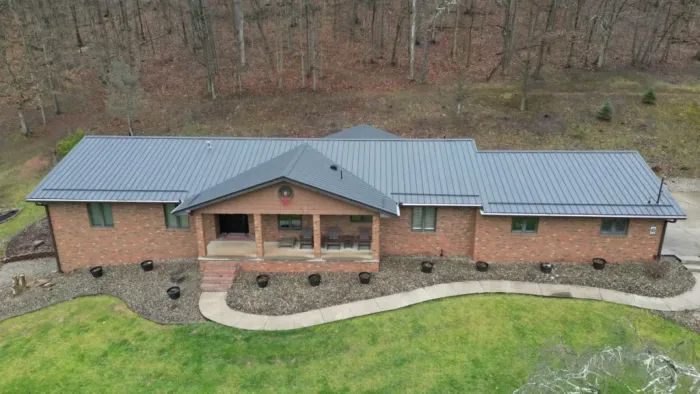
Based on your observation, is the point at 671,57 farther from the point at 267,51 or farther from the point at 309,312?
the point at 309,312

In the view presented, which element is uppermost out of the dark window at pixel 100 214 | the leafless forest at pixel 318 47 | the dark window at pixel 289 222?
the leafless forest at pixel 318 47

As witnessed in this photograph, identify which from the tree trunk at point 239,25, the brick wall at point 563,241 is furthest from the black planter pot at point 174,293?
the tree trunk at point 239,25

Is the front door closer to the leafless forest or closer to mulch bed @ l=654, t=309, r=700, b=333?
mulch bed @ l=654, t=309, r=700, b=333

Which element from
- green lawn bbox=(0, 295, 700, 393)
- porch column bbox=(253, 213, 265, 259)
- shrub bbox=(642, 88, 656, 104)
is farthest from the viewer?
shrub bbox=(642, 88, 656, 104)

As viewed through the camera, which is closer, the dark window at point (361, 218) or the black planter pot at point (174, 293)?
the black planter pot at point (174, 293)

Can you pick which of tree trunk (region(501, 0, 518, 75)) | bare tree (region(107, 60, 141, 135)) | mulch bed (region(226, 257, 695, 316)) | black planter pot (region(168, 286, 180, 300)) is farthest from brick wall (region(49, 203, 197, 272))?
tree trunk (region(501, 0, 518, 75))

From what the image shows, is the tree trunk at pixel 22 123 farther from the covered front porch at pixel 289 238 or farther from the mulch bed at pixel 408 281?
the mulch bed at pixel 408 281

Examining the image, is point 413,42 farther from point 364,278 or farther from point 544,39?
point 364,278
